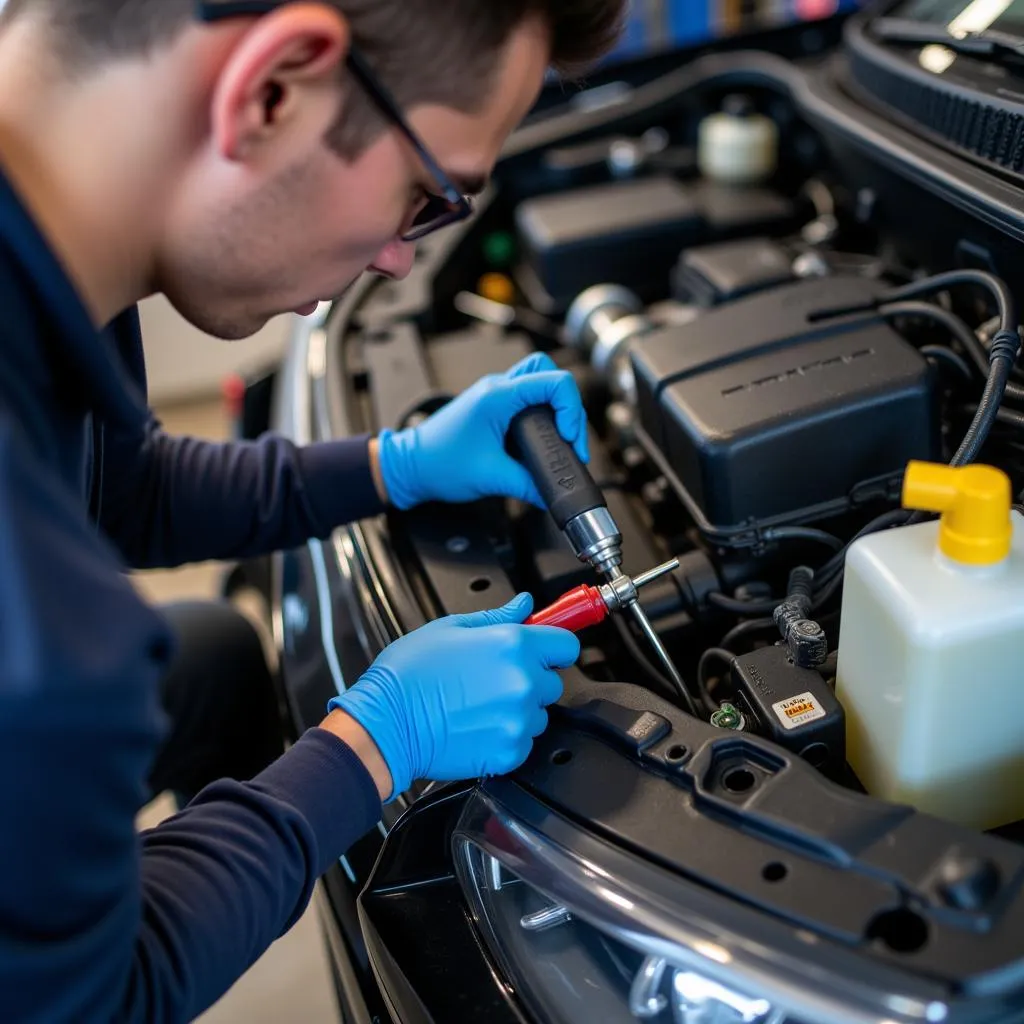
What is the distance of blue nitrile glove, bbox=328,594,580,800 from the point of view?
706mm

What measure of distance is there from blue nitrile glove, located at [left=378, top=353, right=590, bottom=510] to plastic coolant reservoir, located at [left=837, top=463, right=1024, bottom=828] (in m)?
0.38

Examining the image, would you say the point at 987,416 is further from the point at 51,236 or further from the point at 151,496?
the point at 151,496

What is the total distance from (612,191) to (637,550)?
2.45 ft

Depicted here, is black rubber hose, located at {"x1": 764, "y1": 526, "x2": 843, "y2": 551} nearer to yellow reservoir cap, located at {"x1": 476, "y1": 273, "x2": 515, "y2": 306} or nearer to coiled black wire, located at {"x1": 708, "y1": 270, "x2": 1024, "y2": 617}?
coiled black wire, located at {"x1": 708, "y1": 270, "x2": 1024, "y2": 617}

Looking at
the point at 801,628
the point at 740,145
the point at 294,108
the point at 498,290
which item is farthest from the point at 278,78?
the point at 740,145

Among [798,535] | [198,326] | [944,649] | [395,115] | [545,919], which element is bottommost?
[545,919]

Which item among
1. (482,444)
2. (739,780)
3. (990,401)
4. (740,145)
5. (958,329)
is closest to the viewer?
(739,780)

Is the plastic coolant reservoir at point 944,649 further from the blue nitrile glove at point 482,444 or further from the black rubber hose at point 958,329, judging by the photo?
the blue nitrile glove at point 482,444

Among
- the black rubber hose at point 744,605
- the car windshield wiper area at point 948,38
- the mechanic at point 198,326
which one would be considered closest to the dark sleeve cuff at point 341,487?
the mechanic at point 198,326

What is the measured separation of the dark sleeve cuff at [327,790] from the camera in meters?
0.68

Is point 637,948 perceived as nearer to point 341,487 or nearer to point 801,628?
point 801,628

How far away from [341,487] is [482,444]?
16 cm

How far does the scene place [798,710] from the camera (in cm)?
67

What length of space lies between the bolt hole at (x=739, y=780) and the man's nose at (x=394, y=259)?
0.45 metres
